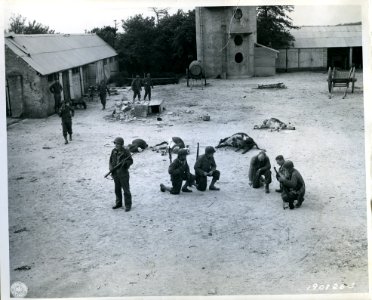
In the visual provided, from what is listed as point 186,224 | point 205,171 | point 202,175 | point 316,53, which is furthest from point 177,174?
point 316,53

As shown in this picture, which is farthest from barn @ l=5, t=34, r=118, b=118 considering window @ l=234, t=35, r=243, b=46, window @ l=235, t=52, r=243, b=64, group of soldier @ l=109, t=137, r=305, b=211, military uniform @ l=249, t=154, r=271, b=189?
window @ l=235, t=52, r=243, b=64

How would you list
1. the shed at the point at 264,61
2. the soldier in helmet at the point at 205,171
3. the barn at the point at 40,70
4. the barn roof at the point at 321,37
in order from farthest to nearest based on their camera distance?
the barn roof at the point at 321,37, the shed at the point at 264,61, the barn at the point at 40,70, the soldier in helmet at the point at 205,171

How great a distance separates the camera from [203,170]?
28.6 ft

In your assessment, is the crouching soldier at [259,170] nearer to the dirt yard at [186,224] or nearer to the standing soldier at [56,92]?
the dirt yard at [186,224]

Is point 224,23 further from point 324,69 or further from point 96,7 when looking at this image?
point 96,7

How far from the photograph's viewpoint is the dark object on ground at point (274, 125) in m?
12.6

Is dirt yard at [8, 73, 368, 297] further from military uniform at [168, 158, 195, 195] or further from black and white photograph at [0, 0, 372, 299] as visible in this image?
military uniform at [168, 158, 195, 195]

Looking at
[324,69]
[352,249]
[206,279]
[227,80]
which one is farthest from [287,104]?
[324,69]

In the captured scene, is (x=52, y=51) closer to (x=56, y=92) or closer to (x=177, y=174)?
(x=56, y=92)

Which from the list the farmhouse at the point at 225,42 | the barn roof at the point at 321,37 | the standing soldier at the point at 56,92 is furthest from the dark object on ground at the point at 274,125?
the barn roof at the point at 321,37

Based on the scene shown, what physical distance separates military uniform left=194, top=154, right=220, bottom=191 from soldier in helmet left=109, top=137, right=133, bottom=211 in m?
1.54

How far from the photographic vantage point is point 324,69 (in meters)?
28.6

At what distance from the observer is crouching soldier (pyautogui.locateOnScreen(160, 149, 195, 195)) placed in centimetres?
841

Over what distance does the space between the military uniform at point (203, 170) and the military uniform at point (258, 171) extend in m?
0.72
